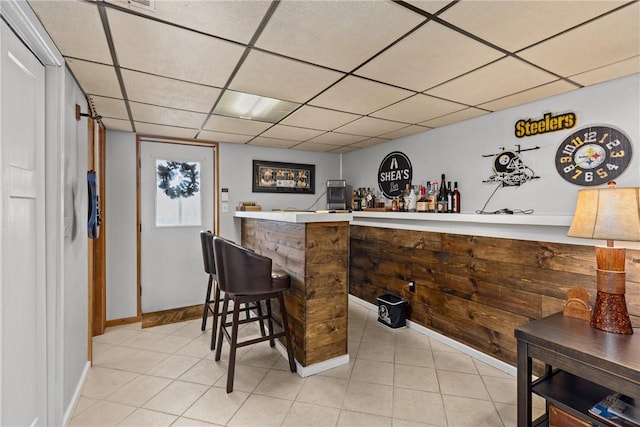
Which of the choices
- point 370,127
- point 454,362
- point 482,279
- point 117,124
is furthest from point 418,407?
point 117,124

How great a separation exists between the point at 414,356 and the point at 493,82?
239 cm

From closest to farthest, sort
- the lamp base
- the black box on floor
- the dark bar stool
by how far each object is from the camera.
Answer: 1. the lamp base
2. the dark bar stool
3. the black box on floor

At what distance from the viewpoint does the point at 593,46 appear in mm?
1685

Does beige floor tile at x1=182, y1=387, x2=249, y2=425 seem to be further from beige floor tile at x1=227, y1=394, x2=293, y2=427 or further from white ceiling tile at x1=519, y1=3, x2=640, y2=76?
white ceiling tile at x1=519, y1=3, x2=640, y2=76

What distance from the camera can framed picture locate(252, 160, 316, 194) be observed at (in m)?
4.47

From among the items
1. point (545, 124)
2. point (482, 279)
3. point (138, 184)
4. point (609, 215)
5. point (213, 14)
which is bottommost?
point (482, 279)

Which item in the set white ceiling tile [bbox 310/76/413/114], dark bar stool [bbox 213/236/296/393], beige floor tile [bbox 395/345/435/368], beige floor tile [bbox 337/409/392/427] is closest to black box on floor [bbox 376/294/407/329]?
beige floor tile [bbox 395/345/435/368]

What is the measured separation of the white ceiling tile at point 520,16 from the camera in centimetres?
134

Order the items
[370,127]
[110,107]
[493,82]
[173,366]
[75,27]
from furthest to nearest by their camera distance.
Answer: [370,127] → [110,107] → [173,366] → [493,82] → [75,27]

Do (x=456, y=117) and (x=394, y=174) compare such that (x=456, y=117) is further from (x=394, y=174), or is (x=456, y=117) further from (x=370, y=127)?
(x=394, y=174)

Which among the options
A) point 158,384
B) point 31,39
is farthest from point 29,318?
point 31,39

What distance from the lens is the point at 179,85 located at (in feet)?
7.29

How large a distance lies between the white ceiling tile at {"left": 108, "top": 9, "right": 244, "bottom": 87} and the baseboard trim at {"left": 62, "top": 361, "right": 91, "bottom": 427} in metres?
2.26

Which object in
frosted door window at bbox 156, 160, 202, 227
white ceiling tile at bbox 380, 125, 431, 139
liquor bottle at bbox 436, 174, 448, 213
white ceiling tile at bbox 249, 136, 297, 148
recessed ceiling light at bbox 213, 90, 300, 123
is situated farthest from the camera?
white ceiling tile at bbox 249, 136, 297, 148
